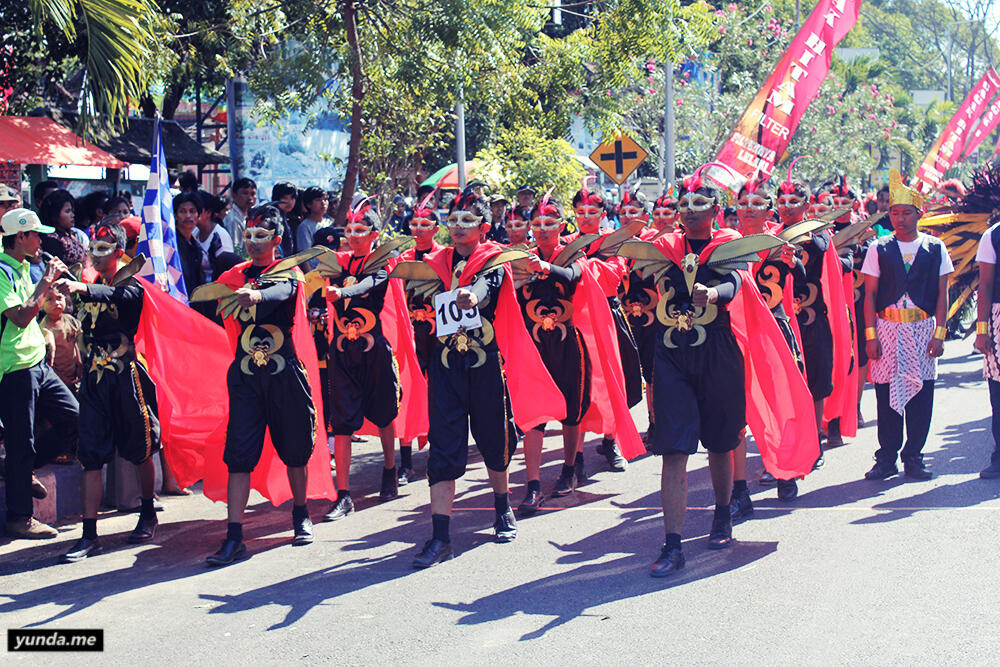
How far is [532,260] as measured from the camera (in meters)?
6.97

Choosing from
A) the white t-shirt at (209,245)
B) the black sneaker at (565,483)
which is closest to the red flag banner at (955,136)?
the black sneaker at (565,483)

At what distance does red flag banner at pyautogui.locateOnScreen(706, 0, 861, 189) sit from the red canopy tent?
281 inches

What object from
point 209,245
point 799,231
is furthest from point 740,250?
point 209,245

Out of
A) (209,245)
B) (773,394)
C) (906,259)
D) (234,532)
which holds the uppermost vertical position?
(209,245)

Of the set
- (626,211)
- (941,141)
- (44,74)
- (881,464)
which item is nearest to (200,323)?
(626,211)

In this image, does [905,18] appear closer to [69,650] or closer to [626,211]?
[626,211]

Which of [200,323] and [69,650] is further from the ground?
[200,323]

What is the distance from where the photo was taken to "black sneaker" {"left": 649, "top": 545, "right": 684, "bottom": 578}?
612 centimetres

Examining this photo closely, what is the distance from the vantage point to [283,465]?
7.37m

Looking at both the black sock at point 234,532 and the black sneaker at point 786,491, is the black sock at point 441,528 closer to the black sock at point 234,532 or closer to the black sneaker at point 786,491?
the black sock at point 234,532

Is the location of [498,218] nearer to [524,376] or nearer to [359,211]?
[359,211]

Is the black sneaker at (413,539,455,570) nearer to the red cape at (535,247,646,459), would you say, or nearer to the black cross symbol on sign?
the red cape at (535,247,646,459)

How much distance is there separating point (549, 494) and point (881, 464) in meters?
2.27

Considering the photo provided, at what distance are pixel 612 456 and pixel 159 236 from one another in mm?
3695
